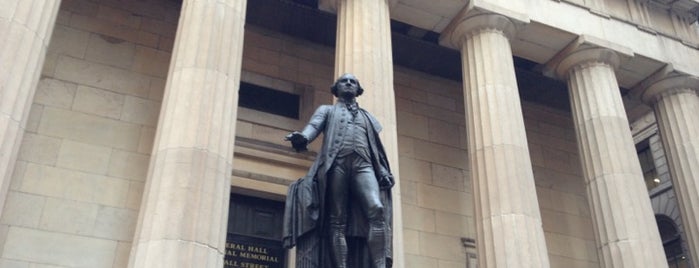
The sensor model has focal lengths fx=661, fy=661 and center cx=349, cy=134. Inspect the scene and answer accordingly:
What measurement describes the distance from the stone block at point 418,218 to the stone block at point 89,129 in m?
7.49

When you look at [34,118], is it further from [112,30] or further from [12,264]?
[12,264]

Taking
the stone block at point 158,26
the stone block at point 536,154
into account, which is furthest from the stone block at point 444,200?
the stone block at point 158,26

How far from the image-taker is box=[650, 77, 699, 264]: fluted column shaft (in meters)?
17.7

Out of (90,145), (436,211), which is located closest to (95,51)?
(90,145)

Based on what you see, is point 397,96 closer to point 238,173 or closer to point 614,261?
point 238,173

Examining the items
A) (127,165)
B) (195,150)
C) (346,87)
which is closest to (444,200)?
(127,165)

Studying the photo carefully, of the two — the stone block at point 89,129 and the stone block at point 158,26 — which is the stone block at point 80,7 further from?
the stone block at point 89,129

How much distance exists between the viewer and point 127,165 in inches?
617

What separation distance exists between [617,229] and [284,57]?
10087 millimetres

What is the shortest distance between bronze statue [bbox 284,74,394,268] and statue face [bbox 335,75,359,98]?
0.59m

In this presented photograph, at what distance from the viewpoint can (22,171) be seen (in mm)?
14484

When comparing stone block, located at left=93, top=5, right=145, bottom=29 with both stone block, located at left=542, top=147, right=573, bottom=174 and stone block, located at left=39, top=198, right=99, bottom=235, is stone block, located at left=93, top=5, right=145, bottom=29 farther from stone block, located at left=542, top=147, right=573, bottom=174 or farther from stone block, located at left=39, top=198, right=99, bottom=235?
stone block, located at left=542, top=147, right=573, bottom=174

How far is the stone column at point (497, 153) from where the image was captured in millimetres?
13836

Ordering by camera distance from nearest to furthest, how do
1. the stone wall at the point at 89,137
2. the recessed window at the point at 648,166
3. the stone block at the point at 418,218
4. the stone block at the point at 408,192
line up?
the stone wall at the point at 89,137
the stone block at the point at 418,218
the stone block at the point at 408,192
the recessed window at the point at 648,166
